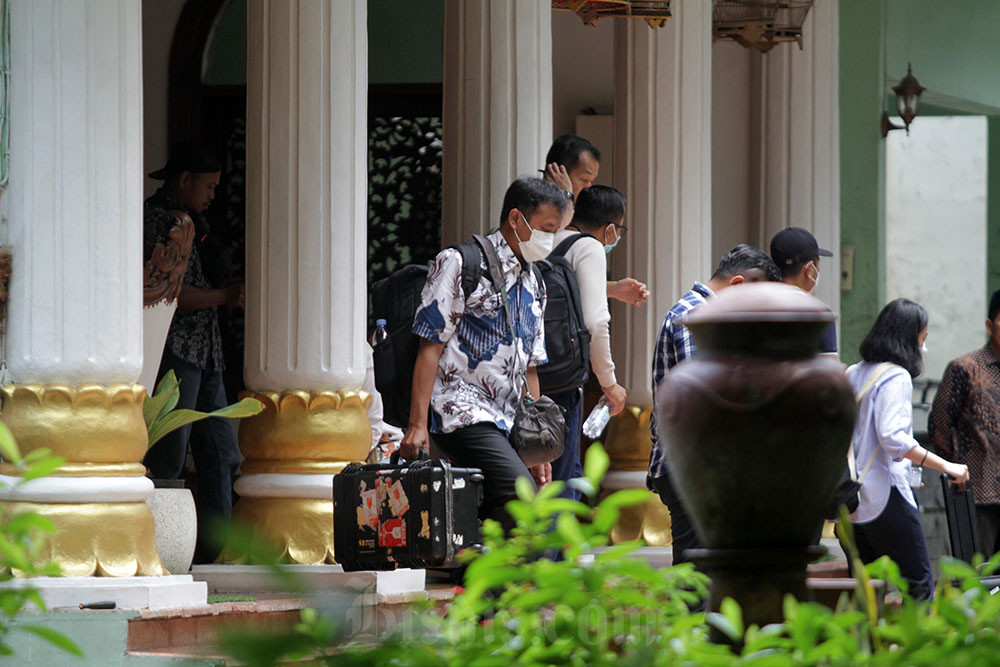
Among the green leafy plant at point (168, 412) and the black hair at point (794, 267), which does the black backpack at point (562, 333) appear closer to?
the black hair at point (794, 267)

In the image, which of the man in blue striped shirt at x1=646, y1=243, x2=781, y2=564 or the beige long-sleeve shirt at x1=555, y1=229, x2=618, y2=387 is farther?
the beige long-sleeve shirt at x1=555, y1=229, x2=618, y2=387

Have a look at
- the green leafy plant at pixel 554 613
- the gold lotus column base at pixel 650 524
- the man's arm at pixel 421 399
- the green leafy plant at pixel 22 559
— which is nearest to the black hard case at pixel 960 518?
the gold lotus column base at pixel 650 524

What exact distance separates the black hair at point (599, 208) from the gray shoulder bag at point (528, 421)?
4.88 feet

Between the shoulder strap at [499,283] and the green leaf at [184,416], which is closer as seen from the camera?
the shoulder strap at [499,283]

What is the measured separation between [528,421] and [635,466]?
3138mm

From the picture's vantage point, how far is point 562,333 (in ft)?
25.0

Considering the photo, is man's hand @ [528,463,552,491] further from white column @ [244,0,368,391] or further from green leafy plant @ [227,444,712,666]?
green leafy plant @ [227,444,712,666]

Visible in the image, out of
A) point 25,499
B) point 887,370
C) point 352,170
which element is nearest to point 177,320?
point 352,170

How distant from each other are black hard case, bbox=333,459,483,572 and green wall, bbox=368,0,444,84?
655 cm

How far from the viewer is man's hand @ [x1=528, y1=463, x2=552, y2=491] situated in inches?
290

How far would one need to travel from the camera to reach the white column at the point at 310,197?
7.71 meters

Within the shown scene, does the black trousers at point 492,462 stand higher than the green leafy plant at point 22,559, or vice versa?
the green leafy plant at point 22,559

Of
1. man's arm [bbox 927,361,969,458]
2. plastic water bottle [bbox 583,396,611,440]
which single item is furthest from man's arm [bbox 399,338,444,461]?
man's arm [bbox 927,361,969,458]

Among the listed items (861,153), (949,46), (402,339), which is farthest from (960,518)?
(949,46)
